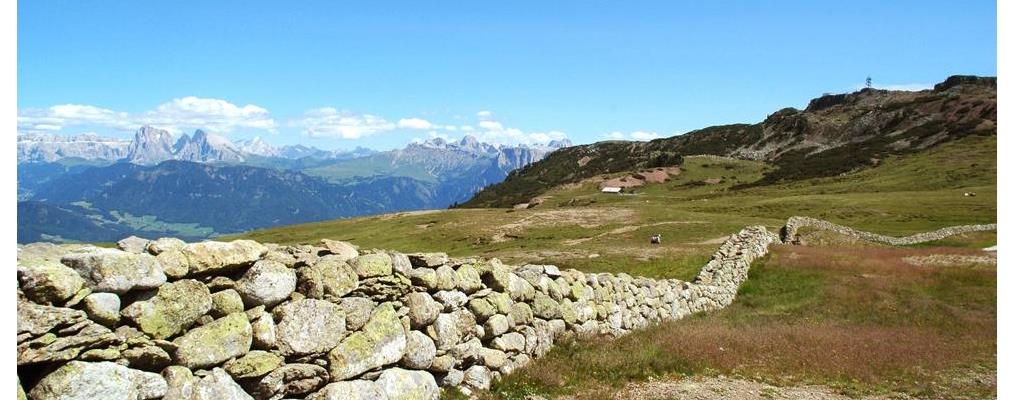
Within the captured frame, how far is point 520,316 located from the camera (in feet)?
47.9

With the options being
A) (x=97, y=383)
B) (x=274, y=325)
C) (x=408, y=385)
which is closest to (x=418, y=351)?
(x=408, y=385)

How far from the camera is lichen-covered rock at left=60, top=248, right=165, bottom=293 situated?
7141mm

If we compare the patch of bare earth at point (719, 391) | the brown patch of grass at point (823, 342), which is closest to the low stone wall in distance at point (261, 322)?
the brown patch of grass at point (823, 342)

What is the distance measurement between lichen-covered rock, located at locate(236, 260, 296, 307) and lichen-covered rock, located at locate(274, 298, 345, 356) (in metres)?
0.23

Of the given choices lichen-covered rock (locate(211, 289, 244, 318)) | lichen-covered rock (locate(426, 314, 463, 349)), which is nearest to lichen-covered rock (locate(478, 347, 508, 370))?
lichen-covered rock (locate(426, 314, 463, 349))

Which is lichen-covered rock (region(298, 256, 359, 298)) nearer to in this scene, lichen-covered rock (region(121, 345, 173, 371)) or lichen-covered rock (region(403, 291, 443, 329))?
lichen-covered rock (region(403, 291, 443, 329))

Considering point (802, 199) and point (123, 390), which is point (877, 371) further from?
point (802, 199)

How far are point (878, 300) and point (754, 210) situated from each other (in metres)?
60.1

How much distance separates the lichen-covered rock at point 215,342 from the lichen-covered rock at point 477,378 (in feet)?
17.1

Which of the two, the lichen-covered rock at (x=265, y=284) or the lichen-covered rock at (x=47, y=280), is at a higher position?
the lichen-covered rock at (x=47, y=280)

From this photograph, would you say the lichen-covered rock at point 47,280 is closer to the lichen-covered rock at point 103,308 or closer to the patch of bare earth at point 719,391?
the lichen-covered rock at point 103,308

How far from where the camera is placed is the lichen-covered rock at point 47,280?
254 inches

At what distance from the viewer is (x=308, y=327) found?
9.34 m
